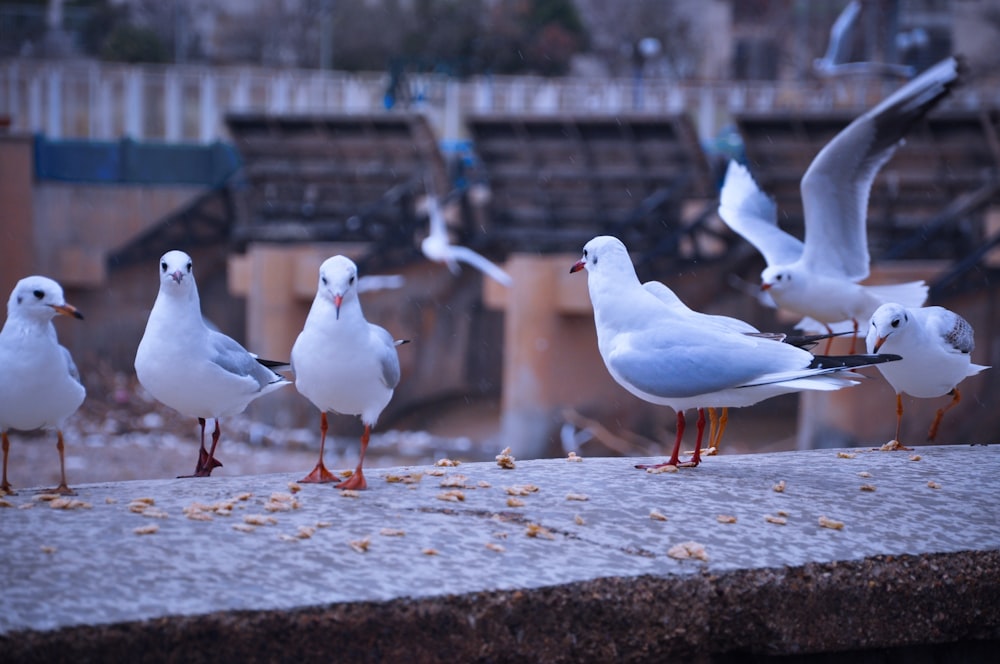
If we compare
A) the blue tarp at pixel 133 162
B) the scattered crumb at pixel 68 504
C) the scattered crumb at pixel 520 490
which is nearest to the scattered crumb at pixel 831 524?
the scattered crumb at pixel 520 490

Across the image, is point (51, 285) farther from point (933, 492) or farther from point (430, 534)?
point (933, 492)

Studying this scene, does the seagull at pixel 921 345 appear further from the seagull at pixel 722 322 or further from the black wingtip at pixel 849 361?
the black wingtip at pixel 849 361

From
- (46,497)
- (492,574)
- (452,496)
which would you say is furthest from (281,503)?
(492,574)

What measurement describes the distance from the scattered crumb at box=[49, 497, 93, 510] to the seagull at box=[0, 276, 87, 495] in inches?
10.5

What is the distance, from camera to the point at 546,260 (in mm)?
11930

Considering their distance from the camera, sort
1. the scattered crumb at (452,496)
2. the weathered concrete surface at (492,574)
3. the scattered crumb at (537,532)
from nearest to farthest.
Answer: the weathered concrete surface at (492,574)
the scattered crumb at (537,532)
the scattered crumb at (452,496)

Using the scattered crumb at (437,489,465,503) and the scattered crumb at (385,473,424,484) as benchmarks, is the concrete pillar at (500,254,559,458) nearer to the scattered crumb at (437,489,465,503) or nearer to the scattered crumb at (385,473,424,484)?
the scattered crumb at (385,473,424,484)

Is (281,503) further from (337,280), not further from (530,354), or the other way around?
(530,354)

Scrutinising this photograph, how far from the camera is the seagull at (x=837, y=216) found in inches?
205

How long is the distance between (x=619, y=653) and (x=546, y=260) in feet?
32.2

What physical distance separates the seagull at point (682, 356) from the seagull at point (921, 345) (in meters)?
0.59

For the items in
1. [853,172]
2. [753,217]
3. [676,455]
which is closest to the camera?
[676,455]

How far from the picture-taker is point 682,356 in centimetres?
309

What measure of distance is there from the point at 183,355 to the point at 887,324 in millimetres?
2038
